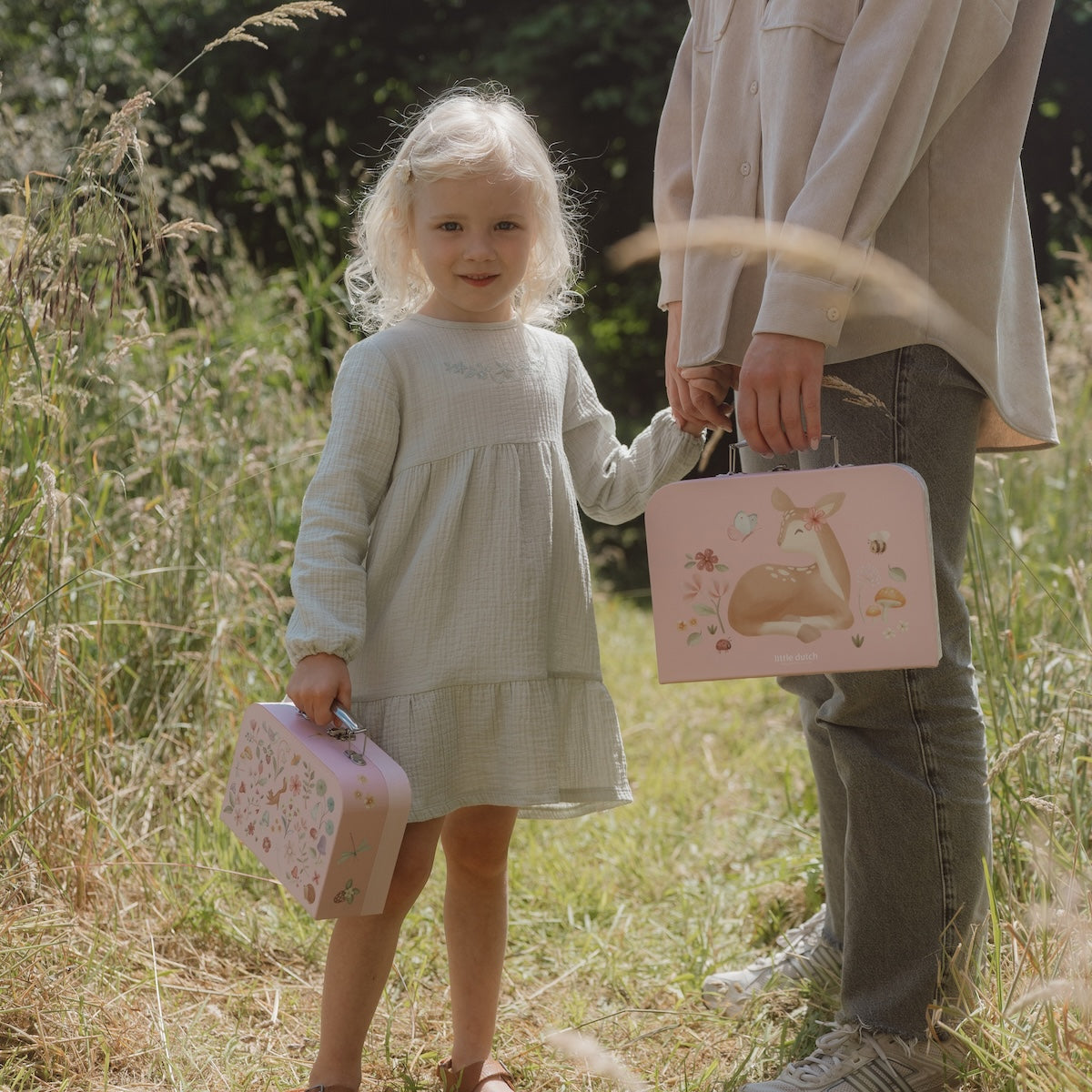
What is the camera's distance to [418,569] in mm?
1666

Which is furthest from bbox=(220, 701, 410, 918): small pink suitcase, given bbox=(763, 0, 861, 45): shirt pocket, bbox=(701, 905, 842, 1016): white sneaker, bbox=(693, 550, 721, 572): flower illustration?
bbox=(763, 0, 861, 45): shirt pocket

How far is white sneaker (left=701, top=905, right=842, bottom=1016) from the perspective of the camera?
203 cm

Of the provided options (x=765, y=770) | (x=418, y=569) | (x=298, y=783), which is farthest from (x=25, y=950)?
(x=765, y=770)

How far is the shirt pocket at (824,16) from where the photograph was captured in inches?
60.6

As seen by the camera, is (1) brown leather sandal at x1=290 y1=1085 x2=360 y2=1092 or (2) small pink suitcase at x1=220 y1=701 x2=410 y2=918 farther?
(1) brown leather sandal at x1=290 y1=1085 x2=360 y2=1092

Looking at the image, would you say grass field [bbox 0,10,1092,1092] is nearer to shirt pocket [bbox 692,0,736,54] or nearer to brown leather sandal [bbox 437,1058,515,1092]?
brown leather sandal [bbox 437,1058,515,1092]

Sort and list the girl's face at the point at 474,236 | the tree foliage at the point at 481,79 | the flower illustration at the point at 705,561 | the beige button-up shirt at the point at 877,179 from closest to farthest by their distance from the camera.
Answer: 1. the beige button-up shirt at the point at 877,179
2. the flower illustration at the point at 705,561
3. the girl's face at the point at 474,236
4. the tree foliage at the point at 481,79

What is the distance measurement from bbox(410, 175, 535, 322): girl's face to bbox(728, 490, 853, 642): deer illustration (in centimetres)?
49

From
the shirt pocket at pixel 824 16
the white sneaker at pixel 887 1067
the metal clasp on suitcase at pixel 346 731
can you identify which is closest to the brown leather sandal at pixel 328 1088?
the metal clasp on suitcase at pixel 346 731

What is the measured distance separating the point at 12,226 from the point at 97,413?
952mm

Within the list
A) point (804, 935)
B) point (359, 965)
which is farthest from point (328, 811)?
point (804, 935)

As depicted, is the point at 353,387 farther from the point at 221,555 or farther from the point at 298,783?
the point at 221,555

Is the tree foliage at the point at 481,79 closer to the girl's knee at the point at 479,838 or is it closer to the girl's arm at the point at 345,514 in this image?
the girl's arm at the point at 345,514

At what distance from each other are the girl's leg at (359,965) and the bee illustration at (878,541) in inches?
26.3
